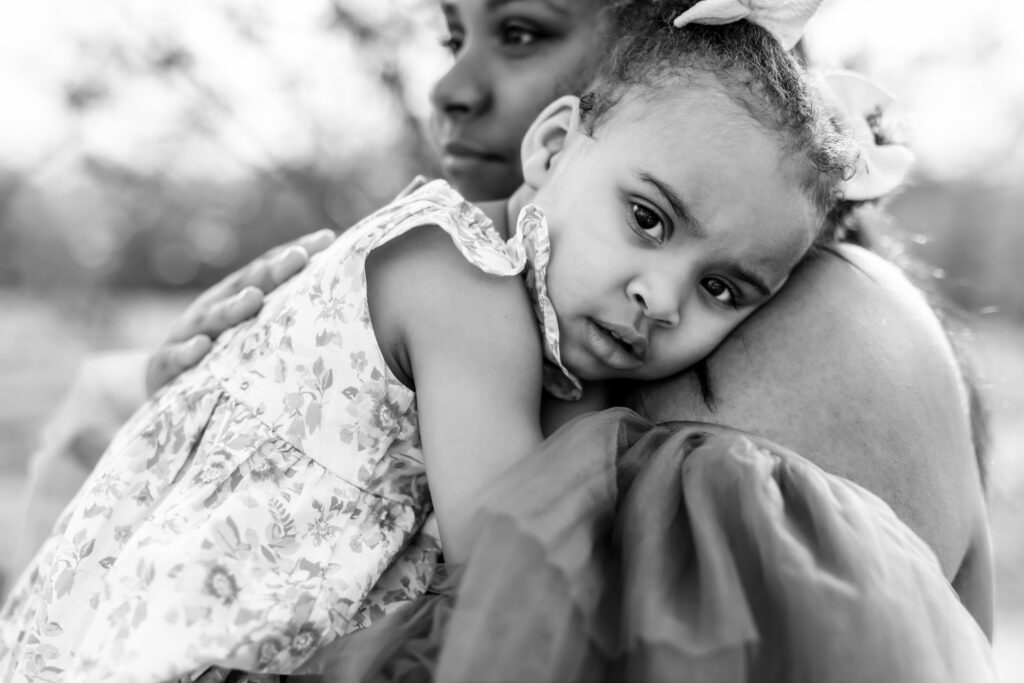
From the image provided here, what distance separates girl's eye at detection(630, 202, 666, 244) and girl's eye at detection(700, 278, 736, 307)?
0.45 ft

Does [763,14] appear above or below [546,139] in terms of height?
above

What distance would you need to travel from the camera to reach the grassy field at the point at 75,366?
5.53 m

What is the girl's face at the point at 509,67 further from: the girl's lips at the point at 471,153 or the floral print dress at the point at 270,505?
the floral print dress at the point at 270,505

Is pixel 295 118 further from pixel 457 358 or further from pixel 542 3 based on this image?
pixel 457 358

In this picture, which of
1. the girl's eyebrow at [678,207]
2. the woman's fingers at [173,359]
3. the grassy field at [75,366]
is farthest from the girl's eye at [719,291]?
the grassy field at [75,366]

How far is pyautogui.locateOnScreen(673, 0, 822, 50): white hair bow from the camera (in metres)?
1.52

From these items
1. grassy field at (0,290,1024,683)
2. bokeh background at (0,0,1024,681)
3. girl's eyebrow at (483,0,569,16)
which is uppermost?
girl's eyebrow at (483,0,569,16)

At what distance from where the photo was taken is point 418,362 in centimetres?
134

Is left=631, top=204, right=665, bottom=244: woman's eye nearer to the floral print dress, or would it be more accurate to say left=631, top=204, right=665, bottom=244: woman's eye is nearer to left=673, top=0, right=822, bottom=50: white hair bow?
the floral print dress

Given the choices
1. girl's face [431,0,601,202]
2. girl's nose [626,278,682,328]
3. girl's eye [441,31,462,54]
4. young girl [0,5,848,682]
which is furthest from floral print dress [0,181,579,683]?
girl's eye [441,31,462,54]

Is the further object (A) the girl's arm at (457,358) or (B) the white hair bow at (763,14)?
(B) the white hair bow at (763,14)

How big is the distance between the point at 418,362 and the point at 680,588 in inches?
20.7

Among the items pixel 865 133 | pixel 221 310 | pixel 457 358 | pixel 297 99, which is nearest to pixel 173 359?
pixel 221 310

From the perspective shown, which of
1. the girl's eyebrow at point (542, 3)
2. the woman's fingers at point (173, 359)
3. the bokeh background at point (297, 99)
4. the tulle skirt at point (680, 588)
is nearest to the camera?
the tulle skirt at point (680, 588)
